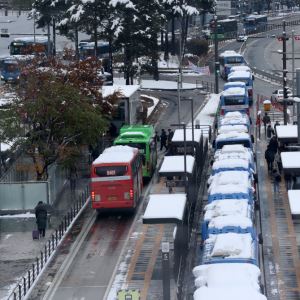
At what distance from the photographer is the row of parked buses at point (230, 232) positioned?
2497 cm

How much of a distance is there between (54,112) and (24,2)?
102m

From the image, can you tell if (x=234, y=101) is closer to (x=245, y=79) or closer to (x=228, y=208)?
(x=245, y=79)

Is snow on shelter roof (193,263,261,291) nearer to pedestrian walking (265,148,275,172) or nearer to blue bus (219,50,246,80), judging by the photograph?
pedestrian walking (265,148,275,172)

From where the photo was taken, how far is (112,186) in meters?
41.4

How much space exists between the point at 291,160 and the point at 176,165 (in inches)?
179

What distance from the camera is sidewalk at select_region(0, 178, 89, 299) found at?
34.1 meters

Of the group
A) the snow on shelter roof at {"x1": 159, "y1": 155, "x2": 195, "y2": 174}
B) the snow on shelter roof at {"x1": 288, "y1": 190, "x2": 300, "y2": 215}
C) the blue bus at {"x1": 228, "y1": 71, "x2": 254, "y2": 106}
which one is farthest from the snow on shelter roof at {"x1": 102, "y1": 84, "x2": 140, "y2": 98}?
the snow on shelter roof at {"x1": 288, "y1": 190, "x2": 300, "y2": 215}

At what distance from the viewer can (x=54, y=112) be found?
45.8 metres

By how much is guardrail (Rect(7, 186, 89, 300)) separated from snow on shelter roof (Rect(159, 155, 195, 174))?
383 centimetres

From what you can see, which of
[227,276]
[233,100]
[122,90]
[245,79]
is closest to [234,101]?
[233,100]

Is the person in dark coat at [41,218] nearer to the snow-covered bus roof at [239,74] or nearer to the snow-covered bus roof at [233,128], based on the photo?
the snow-covered bus roof at [233,128]

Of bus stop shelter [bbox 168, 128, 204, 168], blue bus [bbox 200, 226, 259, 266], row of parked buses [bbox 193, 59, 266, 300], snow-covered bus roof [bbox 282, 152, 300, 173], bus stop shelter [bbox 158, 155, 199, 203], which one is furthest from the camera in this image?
bus stop shelter [bbox 168, 128, 204, 168]

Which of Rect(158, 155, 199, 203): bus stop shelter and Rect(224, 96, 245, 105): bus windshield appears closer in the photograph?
Rect(158, 155, 199, 203): bus stop shelter

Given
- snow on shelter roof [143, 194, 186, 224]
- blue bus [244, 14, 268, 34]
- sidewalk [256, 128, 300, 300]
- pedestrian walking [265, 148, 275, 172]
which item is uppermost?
blue bus [244, 14, 268, 34]
